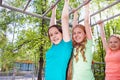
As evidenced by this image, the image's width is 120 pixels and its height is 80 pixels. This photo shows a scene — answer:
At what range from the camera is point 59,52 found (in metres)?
1.91

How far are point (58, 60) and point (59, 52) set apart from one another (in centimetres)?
6

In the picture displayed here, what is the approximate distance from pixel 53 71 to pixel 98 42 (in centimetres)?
1262

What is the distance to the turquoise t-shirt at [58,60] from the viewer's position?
1.85 metres

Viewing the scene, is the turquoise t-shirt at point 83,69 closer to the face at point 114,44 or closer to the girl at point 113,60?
the girl at point 113,60

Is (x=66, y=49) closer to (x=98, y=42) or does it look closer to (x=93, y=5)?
(x=93, y=5)

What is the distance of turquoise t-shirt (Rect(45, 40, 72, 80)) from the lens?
185 centimetres

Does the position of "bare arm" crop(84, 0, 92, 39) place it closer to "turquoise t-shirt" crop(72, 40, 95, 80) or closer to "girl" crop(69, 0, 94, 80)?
"girl" crop(69, 0, 94, 80)

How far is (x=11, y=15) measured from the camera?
446 inches

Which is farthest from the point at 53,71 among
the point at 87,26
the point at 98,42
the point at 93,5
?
the point at 98,42

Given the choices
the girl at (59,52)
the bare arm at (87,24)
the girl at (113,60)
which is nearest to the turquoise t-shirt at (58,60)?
the girl at (59,52)

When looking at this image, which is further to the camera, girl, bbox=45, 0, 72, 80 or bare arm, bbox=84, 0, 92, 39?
bare arm, bbox=84, 0, 92, 39

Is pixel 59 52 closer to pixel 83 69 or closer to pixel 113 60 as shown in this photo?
Answer: pixel 83 69

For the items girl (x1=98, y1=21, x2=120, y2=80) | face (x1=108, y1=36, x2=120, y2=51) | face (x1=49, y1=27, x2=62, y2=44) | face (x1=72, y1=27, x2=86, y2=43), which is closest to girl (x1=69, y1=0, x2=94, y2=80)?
face (x1=72, y1=27, x2=86, y2=43)

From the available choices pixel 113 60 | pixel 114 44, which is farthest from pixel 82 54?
pixel 114 44
